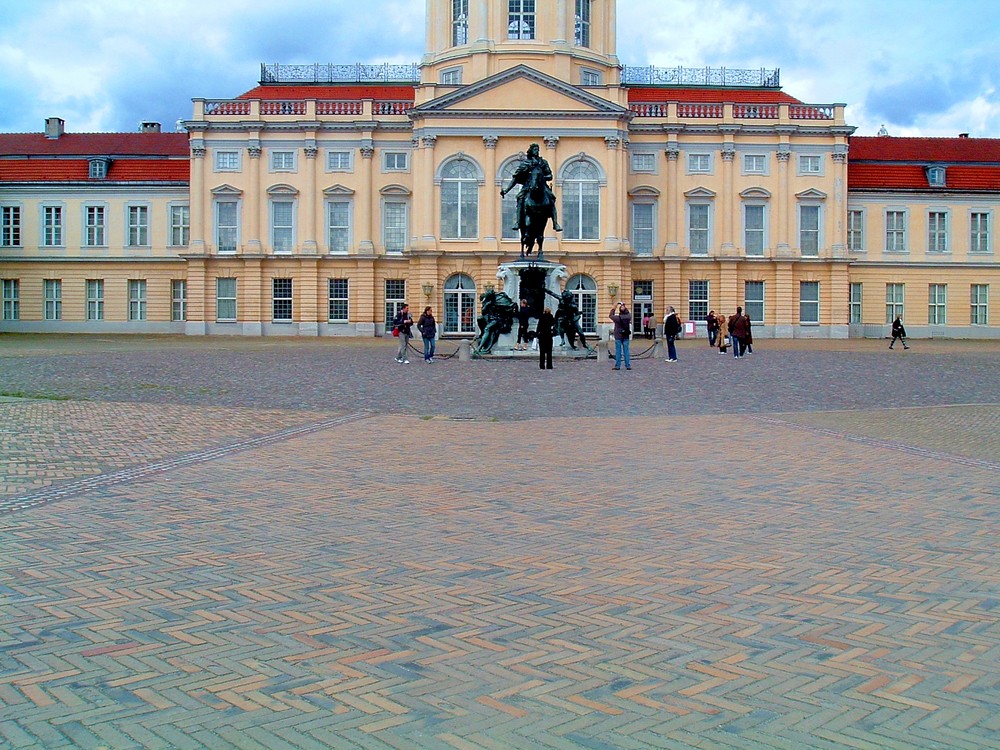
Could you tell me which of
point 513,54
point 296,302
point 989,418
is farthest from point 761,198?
point 989,418

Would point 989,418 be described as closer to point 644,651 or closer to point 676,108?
point 644,651

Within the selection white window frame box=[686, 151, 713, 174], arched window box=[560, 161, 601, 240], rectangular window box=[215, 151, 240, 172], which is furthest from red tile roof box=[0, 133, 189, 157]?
white window frame box=[686, 151, 713, 174]

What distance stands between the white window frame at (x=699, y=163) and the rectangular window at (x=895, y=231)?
1222 centimetres

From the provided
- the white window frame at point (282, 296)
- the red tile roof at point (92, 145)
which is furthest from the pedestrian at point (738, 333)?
the red tile roof at point (92, 145)

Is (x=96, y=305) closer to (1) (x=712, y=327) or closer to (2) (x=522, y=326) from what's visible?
(1) (x=712, y=327)

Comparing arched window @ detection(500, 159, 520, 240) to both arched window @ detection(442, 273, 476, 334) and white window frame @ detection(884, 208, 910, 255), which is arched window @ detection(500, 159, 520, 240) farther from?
white window frame @ detection(884, 208, 910, 255)

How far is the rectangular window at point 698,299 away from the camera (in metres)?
64.9

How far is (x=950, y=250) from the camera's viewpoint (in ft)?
220

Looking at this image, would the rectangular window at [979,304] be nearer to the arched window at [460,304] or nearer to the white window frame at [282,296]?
the arched window at [460,304]

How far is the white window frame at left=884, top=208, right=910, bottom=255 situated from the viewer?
67000mm

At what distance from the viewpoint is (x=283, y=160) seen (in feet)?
210

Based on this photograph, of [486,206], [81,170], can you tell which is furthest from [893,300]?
[81,170]

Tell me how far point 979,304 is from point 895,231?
7.19 meters

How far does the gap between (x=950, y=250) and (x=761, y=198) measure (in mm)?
13148
